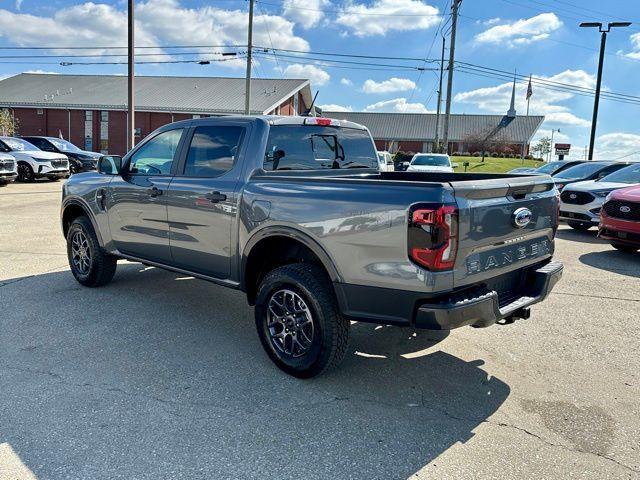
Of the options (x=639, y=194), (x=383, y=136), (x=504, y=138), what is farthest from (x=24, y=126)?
(x=504, y=138)

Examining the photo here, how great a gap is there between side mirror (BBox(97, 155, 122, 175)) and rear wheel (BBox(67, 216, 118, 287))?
0.81 meters

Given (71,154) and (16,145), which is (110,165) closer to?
(16,145)

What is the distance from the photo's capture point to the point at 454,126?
7438 cm

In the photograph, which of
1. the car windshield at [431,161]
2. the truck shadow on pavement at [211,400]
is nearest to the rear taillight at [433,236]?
the truck shadow on pavement at [211,400]

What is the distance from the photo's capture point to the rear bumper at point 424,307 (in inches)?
125

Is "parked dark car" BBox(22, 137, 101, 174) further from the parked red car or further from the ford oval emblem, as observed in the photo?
the ford oval emblem

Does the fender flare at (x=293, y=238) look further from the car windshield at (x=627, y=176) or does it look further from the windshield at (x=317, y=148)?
the car windshield at (x=627, y=176)

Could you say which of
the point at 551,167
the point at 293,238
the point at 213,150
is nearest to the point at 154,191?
the point at 213,150

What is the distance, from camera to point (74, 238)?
247 inches

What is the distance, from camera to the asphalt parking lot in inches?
114

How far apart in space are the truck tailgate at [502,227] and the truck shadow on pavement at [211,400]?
94 centimetres

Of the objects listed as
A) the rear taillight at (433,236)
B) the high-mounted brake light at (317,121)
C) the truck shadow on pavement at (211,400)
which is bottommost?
the truck shadow on pavement at (211,400)

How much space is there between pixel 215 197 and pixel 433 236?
2031 mm

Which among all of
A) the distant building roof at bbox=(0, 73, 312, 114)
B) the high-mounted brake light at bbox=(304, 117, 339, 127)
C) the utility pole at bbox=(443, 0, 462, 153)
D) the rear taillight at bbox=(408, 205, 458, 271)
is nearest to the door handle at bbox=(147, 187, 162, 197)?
the high-mounted brake light at bbox=(304, 117, 339, 127)
